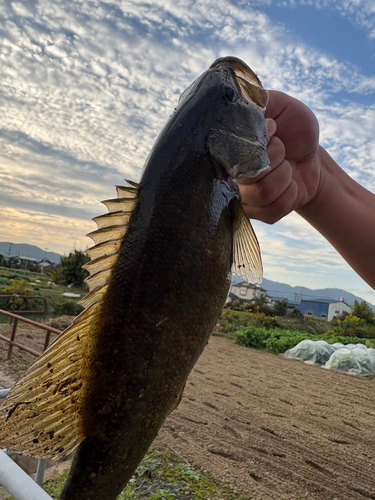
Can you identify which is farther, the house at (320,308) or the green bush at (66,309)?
the house at (320,308)

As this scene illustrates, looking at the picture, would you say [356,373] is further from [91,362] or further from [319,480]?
[91,362]

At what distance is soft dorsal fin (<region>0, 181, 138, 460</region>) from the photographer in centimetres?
154

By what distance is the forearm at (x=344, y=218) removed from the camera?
301cm

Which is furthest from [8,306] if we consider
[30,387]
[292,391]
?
[30,387]

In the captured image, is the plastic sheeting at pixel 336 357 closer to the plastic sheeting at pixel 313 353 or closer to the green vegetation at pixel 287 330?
the plastic sheeting at pixel 313 353

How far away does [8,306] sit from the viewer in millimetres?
20906

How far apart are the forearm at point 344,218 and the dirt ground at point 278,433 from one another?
144 inches

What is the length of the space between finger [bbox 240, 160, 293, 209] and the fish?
1.25 ft

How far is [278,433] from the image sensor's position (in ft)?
24.0

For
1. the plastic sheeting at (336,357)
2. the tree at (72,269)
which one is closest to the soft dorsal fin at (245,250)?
the plastic sheeting at (336,357)

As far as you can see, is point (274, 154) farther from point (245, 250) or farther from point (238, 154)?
point (245, 250)

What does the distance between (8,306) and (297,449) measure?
18197mm

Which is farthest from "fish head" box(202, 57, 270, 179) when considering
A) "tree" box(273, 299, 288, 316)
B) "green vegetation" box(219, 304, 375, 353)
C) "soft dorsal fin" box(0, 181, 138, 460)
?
"tree" box(273, 299, 288, 316)

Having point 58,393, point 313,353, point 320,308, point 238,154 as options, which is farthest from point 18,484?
point 320,308
